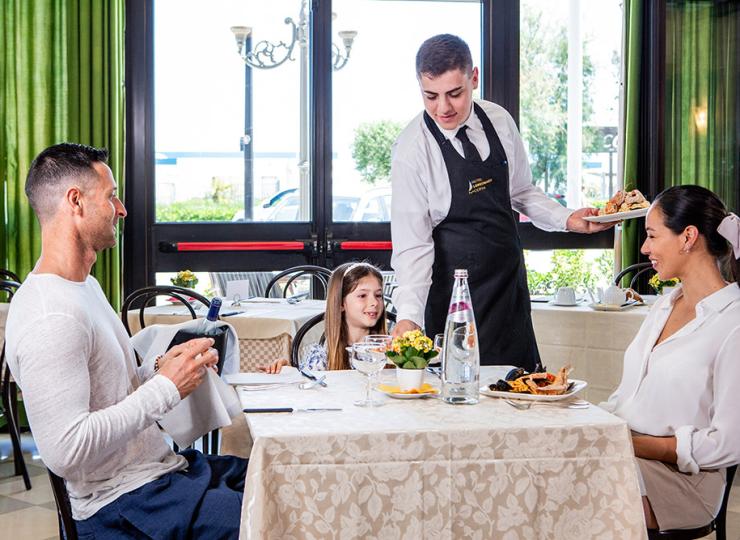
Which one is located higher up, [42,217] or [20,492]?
[42,217]

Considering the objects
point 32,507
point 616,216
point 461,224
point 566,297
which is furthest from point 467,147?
point 32,507

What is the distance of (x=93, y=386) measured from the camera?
1924mm

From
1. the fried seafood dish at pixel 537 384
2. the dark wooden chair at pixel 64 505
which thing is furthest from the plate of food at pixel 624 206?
the dark wooden chair at pixel 64 505

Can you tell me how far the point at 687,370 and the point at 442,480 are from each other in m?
0.76

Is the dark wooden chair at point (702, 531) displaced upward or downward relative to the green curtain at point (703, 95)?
downward

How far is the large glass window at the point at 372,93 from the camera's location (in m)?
5.93

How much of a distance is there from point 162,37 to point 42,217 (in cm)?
401

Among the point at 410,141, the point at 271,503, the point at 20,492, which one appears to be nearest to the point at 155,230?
the point at 20,492

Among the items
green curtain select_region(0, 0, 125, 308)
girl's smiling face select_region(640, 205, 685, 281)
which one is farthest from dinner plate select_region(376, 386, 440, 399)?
green curtain select_region(0, 0, 125, 308)

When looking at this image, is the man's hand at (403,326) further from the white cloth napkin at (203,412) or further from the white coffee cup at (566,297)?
the white coffee cup at (566,297)

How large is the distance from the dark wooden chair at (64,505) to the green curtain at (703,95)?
4.99 meters

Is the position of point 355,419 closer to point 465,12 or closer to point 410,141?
point 410,141

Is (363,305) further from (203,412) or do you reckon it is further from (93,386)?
(93,386)

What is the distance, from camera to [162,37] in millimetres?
5770
